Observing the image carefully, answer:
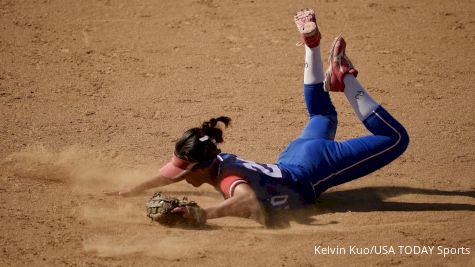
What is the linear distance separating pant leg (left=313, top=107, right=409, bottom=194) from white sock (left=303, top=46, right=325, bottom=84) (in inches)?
29.6

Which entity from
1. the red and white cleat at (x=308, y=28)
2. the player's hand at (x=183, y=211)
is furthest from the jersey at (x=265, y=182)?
the red and white cleat at (x=308, y=28)

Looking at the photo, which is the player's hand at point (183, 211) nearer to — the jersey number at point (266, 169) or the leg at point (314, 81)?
the jersey number at point (266, 169)

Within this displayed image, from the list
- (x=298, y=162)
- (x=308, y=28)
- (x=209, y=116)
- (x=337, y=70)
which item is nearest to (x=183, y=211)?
(x=298, y=162)

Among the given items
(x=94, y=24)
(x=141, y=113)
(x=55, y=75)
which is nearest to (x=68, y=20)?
(x=94, y=24)

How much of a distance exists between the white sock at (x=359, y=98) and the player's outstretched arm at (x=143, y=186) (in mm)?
1773

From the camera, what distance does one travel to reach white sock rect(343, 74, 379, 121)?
6914 millimetres

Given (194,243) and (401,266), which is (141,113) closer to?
(194,243)

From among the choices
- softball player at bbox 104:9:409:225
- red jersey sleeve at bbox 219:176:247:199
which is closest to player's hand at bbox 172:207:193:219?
softball player at bbox 104:9:409:225

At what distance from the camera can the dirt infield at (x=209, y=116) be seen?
247 inches

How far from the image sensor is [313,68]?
292 inches

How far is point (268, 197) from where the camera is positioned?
21.8 ft

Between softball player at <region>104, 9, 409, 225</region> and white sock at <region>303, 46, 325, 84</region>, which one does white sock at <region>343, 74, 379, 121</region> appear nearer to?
softball player at <region>104, 9, 409, 225</region>

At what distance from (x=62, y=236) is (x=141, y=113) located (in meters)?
2.92

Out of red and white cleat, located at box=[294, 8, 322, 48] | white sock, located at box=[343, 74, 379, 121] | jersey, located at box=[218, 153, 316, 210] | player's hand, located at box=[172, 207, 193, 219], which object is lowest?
player's hand, located at box=[172, 207, 193, 219]
